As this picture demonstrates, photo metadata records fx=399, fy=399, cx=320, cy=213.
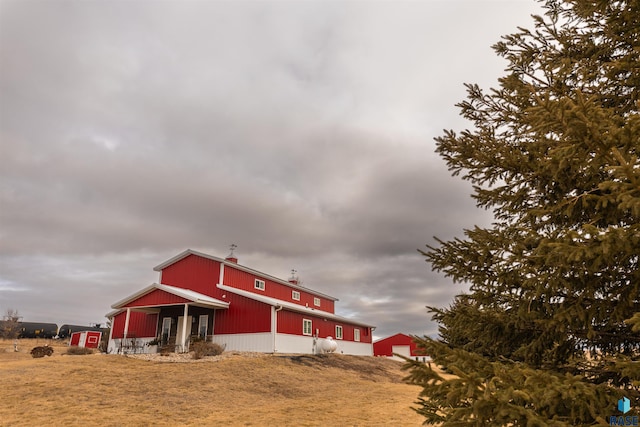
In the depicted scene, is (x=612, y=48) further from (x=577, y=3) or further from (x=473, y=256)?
(x=473, y=256)

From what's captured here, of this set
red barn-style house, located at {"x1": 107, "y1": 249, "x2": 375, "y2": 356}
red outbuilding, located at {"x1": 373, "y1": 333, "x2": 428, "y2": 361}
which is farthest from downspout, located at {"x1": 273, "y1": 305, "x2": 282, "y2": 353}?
Result: red outbuilding, located at {"x1": 373, "y1": 333, "x2": 428, "y2": 361}

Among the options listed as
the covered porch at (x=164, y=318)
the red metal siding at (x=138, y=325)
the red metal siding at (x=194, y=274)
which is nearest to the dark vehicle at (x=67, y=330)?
the red metal siding at (x=138, y=325)

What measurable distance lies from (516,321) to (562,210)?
148cm

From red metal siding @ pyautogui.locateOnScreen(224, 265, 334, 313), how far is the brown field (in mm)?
8403

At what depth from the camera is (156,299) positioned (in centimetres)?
2705

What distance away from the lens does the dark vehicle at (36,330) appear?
161 ft

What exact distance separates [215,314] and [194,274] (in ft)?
13.0

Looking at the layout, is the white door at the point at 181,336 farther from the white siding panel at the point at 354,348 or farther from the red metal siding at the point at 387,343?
the red metal siding at the point at 387,343

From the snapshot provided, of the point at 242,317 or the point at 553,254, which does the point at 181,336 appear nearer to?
the point at 242,317

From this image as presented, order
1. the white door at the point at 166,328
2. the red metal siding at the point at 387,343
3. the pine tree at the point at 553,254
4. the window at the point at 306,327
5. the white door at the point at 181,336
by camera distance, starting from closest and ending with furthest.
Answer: the pine tree at the point at 553,254, the white door at the point at 181,336, the white door at the point at 166,328, the window at the point at 306,327, the red metal siding at the point at 387,343

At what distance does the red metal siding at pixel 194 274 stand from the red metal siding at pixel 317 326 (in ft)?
17.6

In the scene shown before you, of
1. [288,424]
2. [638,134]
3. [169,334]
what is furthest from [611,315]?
[169,334]

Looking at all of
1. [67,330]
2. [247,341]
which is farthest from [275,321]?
[67,330]

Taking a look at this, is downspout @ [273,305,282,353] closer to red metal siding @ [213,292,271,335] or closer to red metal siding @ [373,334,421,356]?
red metal siding @ [213,292,271,335]
